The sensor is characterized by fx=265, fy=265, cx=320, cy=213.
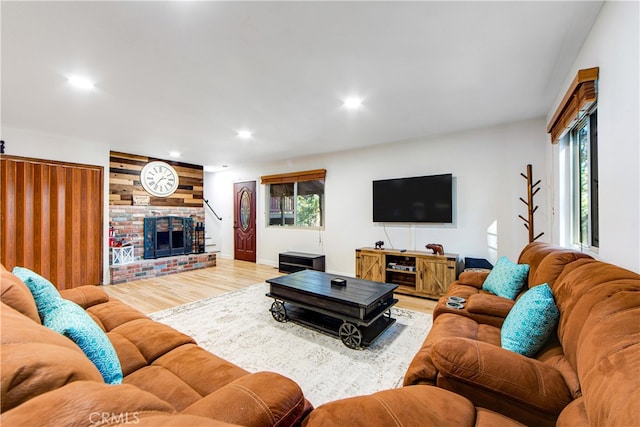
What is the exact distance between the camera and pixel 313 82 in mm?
2430

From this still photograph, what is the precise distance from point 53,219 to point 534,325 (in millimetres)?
5806

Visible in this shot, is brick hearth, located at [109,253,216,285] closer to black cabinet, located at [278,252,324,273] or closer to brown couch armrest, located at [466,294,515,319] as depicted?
black cabinet, located at [278,252,324,273]

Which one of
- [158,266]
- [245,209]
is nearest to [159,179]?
[158,266]

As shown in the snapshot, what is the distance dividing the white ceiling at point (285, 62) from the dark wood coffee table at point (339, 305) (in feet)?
6.51

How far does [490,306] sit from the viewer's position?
185cm

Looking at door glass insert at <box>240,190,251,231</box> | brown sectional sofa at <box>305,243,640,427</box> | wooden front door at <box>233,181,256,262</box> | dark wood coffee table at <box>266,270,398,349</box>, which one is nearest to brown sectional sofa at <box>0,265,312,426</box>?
brown sectional sofa at <box>305,243,640,427</box>

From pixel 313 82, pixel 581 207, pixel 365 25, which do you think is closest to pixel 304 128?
pixel 313 82

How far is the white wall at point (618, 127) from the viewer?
1325 millimetres

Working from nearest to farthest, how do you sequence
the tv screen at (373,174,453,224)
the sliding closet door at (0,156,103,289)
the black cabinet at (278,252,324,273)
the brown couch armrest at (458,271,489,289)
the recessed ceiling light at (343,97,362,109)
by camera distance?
the brown couch armrest at (458,271,489,289)
the recessed ceiling light at (343,97,362,109)
the sliding closet door at (0,156,103,289)
the tv screen at (373,174,453,224)
the black cabinet at (278,252,324,273)

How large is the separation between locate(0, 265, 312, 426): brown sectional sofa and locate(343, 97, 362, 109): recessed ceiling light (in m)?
2.58

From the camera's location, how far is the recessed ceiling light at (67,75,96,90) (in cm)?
236

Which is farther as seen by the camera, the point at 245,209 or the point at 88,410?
the point at 245,209

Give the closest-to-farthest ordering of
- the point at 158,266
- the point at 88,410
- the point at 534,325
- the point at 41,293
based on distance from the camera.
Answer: the point at 88,410, the point at 534,325, the point at 41,293, the point at 158,266

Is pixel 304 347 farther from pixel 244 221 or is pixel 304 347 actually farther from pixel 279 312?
pixel 244 221
